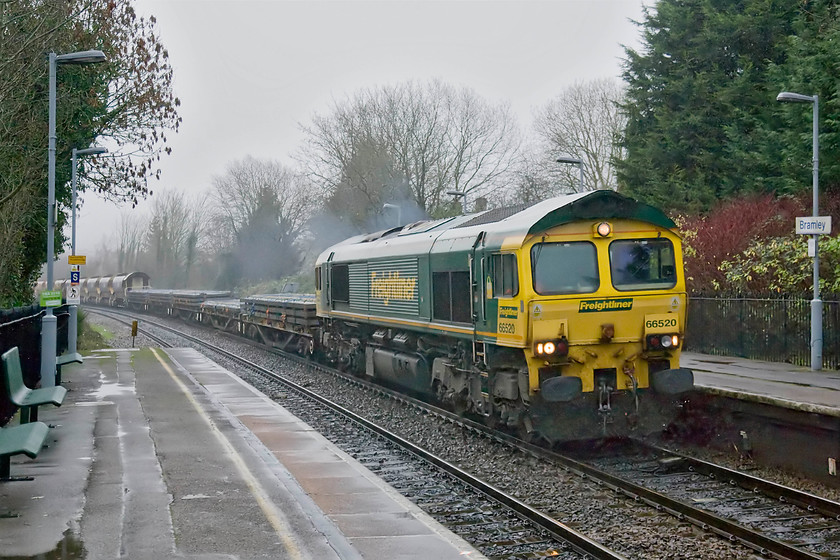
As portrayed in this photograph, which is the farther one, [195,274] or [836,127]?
[195,274]

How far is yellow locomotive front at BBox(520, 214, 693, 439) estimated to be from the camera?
416 inches

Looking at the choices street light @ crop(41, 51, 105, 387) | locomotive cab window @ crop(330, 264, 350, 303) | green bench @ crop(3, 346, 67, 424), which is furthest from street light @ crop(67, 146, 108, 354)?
green bench @ crop(3, 346, 67, 424)

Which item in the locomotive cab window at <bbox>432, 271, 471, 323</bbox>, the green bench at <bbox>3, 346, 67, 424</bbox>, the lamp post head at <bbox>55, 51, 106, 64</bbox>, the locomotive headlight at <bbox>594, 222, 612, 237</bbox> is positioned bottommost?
the green bench at <bbox>3, 346, 67, 424</bbox>

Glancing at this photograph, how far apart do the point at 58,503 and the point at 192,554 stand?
6.70 ft

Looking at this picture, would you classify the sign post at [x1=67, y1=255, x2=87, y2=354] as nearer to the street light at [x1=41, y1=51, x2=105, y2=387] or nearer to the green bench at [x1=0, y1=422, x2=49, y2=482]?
the street light at [x1=41, y1=51, x2=105, y2=387]

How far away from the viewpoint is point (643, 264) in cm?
1131

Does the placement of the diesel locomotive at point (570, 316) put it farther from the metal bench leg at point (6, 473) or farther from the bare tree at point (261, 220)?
the bare tree at point (261, 220)

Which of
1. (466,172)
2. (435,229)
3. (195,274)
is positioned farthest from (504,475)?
(195,274)

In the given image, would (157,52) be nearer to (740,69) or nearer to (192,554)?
(740,69)

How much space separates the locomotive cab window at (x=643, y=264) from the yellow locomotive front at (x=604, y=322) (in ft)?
0.04

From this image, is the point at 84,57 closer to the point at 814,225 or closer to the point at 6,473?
the point at 6,473

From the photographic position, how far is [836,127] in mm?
19891

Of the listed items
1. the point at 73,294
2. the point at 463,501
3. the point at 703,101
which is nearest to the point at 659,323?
the point at 463,501

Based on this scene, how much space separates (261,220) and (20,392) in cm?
5876
